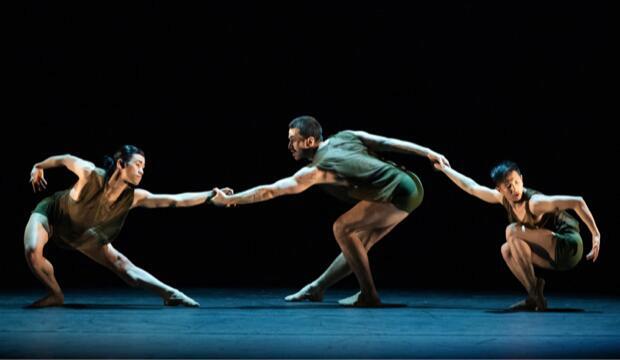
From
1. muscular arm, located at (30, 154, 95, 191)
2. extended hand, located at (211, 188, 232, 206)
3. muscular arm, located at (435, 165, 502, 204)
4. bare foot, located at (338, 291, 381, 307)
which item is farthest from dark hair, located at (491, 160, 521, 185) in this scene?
muscular arm, located at (30, 154, 95, 191)

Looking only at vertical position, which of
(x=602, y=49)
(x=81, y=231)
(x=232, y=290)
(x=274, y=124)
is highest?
(x=602, y=49)

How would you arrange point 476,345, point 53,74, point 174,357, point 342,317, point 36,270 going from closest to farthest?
point 174,357
point 476,345
point 342,317
point 36,270
point 53,74

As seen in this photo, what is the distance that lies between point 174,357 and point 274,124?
12.6 ft

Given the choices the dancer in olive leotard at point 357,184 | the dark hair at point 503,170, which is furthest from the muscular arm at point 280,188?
the dark hair at point 503,170

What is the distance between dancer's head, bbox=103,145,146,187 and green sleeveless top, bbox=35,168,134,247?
0.17 ft

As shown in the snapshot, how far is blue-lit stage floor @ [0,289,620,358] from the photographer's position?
312 centimetres

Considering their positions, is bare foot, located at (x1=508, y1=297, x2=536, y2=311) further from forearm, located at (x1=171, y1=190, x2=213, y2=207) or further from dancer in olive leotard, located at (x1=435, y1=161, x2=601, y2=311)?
forearm, located at (x1=171, y1=190, x2=213, y2=207)

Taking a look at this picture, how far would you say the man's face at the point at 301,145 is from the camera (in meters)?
4.86

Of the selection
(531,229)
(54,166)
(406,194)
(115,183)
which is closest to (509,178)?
(531,229)

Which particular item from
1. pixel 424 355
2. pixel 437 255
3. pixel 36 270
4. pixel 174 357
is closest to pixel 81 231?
pixel 36 270

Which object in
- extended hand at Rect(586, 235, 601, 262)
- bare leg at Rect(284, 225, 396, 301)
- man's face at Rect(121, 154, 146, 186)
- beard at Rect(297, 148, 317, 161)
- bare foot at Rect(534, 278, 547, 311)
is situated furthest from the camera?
bare leg at Rect(284, 225, 396, 301)

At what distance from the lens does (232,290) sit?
584 cm

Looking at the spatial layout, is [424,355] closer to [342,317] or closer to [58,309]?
[342,317]

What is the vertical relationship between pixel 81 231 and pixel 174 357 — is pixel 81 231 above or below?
above
